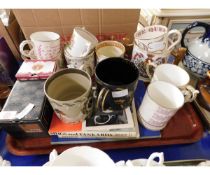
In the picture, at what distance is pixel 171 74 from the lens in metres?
0.43

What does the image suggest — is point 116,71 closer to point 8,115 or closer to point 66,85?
point 66,85

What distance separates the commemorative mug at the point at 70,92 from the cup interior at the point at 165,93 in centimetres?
13

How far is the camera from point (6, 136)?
43 centimetres

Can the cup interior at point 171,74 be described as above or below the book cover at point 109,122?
above

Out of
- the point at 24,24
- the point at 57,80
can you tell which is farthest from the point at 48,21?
the point at 57,80

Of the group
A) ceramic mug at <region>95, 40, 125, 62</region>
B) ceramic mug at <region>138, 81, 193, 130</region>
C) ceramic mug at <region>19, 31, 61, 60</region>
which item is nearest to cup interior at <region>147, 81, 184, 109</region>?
ceramic mug at <region>138, 81, 193, 130</region>

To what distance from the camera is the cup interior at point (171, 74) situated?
1.36ft

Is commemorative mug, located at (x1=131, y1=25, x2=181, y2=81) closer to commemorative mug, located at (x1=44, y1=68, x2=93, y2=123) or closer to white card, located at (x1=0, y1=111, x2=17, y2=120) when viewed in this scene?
commemorative mug, located at (x1=44, y1=68, x2=93, y2=123)

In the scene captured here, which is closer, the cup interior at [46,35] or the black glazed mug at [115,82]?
the black glazed mug at [115,82]

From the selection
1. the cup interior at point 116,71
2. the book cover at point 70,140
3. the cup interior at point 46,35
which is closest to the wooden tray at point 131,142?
the book cover at point 70,140

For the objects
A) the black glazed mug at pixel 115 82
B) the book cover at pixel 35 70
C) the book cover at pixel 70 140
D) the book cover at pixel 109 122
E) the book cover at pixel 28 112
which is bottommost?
the book cover at pixel 70 140

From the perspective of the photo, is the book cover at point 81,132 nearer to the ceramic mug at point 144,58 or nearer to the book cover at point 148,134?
the book cover at point 148,134

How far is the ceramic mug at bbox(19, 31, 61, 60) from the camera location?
43 cm
